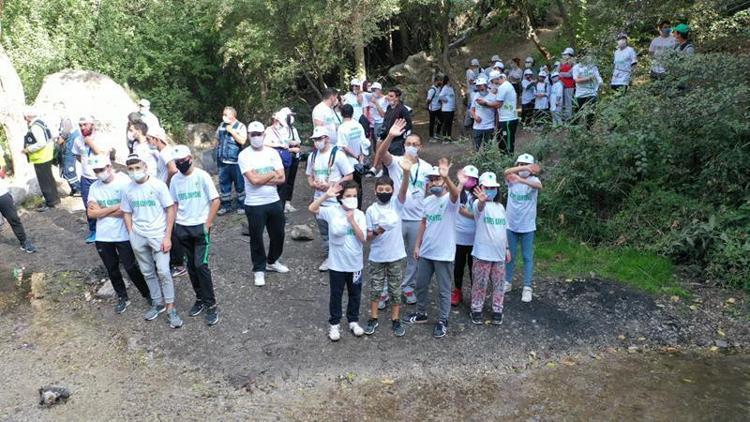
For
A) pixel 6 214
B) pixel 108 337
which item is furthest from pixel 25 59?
pixel 108 337

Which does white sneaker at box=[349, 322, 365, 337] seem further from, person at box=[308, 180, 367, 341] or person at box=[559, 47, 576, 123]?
person at box=[559, 47, 576, 123]

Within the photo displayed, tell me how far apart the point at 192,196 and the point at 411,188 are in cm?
235

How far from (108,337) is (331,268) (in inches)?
105

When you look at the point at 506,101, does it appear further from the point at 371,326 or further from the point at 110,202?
the point at 110,202

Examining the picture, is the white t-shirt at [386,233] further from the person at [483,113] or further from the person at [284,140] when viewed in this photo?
the person at [483,113]

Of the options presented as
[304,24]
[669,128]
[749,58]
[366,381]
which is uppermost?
[304,24]

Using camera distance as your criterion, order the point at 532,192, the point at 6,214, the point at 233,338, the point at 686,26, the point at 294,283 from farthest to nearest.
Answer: the point at 686,26 < the point at 6,214 < the point at 294,283 < the point at 532,192 < the point at 233,338

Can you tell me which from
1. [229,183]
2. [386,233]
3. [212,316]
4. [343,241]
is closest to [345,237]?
[343,241]

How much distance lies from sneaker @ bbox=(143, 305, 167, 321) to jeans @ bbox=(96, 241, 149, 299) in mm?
328

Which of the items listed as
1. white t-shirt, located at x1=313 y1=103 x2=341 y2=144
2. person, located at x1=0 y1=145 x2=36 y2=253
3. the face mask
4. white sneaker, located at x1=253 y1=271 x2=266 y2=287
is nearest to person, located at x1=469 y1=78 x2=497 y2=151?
white t-shirt, located at x1=313 y1=103 x2=341 y2=144

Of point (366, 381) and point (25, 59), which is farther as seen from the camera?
point (25, 59)

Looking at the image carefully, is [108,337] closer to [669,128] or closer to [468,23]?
[669,128]

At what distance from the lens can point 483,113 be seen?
1046 centimetres

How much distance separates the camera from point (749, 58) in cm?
802
